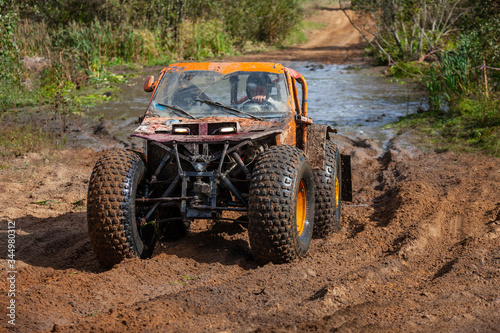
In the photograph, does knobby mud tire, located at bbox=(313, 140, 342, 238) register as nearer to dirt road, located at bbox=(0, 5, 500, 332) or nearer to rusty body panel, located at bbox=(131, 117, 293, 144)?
dirt road, located at bbox=(0, 5, 500, 332)

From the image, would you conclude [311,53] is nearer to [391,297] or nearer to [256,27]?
[256,27]

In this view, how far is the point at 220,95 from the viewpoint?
654 centimetres

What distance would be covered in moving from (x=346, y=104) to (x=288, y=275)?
35.5ft

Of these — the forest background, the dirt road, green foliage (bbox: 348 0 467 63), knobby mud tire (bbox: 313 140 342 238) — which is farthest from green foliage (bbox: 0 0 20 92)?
green foliage (bbox: 348 0 467 63)

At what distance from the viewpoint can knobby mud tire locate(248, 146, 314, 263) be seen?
16.2 ft

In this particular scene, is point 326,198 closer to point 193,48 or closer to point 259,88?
point 259,88

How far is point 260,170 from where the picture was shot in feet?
16.8

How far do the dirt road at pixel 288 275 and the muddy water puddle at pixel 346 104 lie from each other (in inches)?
165

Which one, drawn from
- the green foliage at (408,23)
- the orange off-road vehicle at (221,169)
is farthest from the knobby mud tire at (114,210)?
the green foliage at (408,23)

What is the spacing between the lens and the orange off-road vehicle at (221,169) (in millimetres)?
5102

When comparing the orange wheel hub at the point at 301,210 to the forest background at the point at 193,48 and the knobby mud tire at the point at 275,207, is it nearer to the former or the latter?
the knobby mud tire at the point at 275,207

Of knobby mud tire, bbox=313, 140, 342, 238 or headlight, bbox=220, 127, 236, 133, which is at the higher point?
headlight, bbox=220, 127, 236, 133

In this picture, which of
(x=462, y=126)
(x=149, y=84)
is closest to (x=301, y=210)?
(x=149, y=84)

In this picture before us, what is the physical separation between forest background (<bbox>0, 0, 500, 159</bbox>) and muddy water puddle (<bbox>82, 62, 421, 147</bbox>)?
0.61 metres
